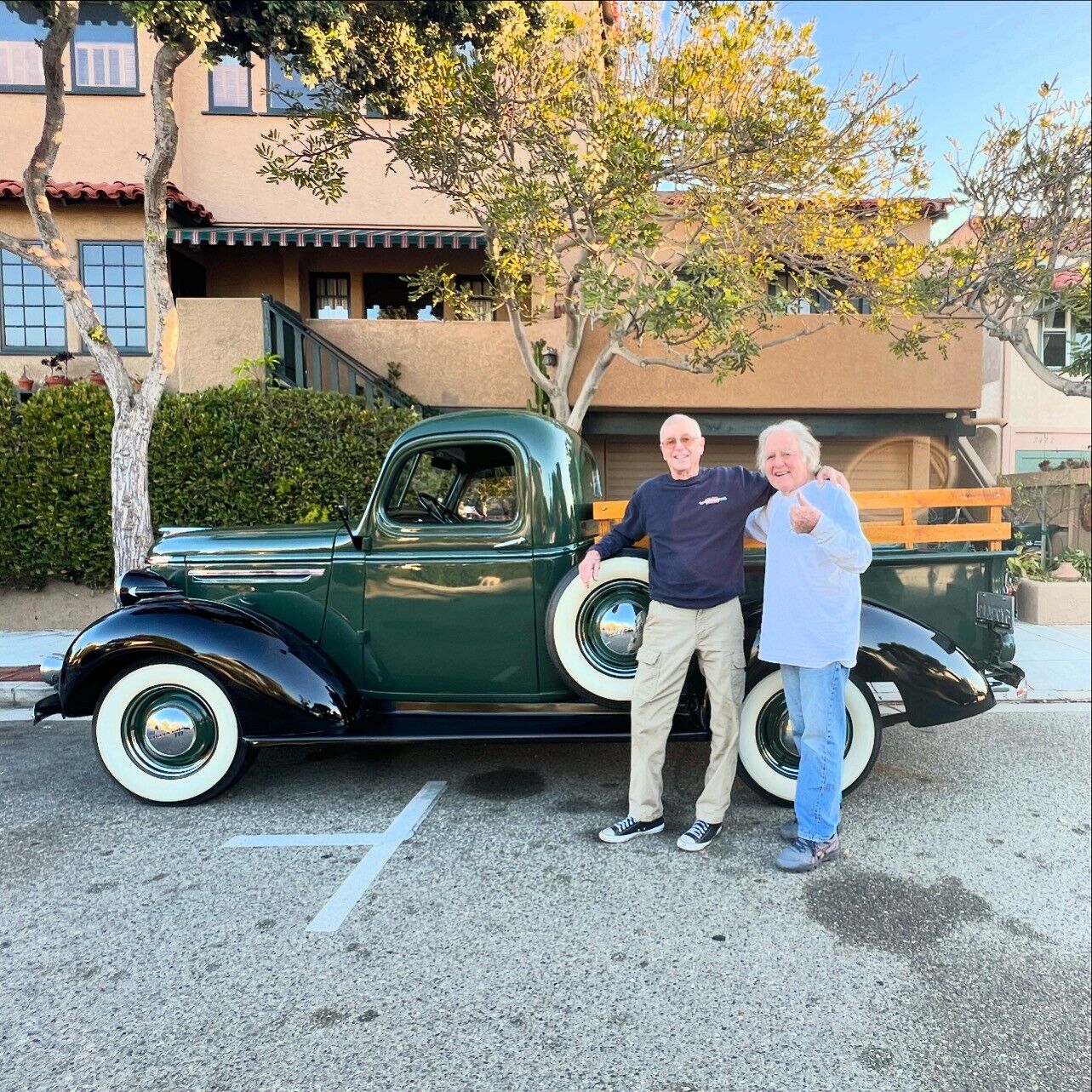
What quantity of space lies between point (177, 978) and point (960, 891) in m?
2.98

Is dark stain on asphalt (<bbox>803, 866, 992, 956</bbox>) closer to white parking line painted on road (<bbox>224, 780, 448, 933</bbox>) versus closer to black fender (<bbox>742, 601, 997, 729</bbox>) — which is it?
black fender (<bbox>742, 601, 997, 729</bbox>)

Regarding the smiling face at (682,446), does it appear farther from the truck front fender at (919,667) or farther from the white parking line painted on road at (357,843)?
the white parking line painted on road at (357,843)

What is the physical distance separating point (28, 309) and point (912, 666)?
11.3 m

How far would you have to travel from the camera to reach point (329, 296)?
472 inches

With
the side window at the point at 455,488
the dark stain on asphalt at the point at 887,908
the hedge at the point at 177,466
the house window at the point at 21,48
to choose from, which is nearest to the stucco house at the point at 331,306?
the hedge at the point at 177,466

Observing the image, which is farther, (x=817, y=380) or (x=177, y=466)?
(x=817, y=380)

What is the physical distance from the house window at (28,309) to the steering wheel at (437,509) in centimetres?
852

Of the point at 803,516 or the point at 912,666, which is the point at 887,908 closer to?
the point at 912,666

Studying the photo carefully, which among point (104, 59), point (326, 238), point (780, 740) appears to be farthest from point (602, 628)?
point (104, 59)

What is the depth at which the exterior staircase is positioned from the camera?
9125 mm

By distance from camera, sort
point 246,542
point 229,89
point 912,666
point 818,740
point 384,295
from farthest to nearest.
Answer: point 384,295 < point 229,89 < point 246,542 < point 912,666 < point 818,740

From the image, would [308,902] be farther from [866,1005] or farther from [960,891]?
[960,891]

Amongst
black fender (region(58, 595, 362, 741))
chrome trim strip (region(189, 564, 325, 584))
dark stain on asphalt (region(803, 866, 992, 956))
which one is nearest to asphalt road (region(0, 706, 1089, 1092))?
dark stain on asphalt (region(803, 866, 992, 956))

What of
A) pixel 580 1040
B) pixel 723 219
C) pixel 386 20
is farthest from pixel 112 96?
pixel 580 1040
